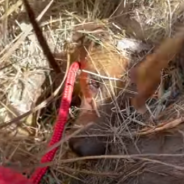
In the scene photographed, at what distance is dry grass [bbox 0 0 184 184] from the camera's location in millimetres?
1253

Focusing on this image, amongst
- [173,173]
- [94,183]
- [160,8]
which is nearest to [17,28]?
[160,8]

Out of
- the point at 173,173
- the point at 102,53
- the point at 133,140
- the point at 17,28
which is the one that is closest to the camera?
the point at 173,173

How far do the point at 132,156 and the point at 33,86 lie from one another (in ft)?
1.48

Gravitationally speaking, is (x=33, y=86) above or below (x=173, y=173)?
above

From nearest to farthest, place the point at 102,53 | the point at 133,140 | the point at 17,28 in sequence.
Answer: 1. the point at 133,140
2. the point at 102,53
3. the point at 17,28

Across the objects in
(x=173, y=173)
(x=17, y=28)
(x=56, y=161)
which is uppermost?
(x=17, y=28)

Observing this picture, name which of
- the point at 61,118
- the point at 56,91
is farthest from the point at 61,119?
the point at 56,91

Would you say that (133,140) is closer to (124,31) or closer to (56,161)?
(56,161)

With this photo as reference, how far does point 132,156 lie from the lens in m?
1.21

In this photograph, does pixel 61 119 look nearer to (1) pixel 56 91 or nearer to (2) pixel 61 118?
(2) pixel 61 118

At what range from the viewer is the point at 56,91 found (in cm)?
137

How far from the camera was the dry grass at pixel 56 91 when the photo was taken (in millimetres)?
1253

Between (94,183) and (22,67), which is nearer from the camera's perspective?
(94,183)

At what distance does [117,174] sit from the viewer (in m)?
1.22
